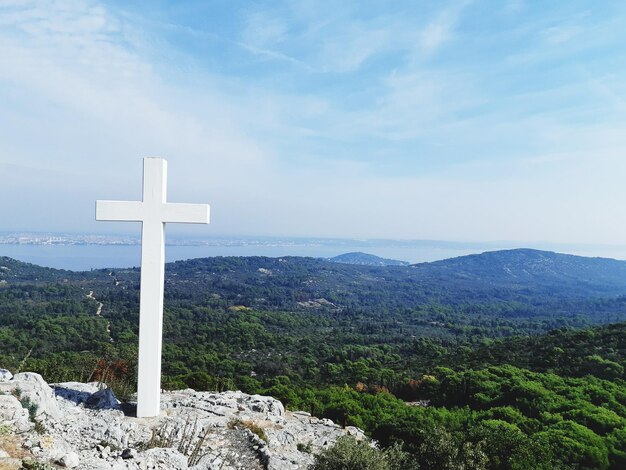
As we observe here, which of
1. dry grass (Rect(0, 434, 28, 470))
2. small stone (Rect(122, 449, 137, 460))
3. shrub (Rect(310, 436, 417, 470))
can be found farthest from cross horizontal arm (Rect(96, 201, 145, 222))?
shrub (Rect(310, 436, 417, 470))

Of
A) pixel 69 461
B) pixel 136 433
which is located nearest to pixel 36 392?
pixel 136 433

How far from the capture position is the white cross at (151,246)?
9.30m

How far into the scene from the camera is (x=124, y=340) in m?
51.2

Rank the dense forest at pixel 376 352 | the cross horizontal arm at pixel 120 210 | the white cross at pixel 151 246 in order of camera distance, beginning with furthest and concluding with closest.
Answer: the dense forest at pixel 376 352
the cross horizontal arm at pixel 120 210
the white cross at pixel 151 246

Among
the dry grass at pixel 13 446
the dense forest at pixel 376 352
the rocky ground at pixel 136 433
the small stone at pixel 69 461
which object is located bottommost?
the dense forest at pixel 376 352

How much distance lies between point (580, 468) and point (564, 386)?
34.5 ft

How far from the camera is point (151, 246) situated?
9414 millimetres

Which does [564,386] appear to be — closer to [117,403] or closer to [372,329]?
[117,403]

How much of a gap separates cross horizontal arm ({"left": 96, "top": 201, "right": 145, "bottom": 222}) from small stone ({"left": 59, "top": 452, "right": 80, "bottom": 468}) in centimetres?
480

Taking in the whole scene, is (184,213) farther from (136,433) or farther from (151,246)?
(136,433)

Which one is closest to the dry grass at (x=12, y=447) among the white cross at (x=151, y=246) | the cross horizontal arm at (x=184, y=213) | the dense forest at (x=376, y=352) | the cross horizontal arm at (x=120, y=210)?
the dense forest at (x=376, y=352)

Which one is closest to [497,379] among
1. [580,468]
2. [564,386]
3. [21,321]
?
[564,386]

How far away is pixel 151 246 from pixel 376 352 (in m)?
49.8

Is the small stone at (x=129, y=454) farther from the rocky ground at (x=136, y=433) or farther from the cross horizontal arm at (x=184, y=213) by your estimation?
the cross horizontal arm at (x=184, y=213)
